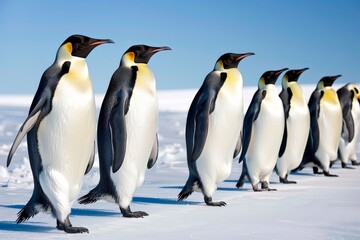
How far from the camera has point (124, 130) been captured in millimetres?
4664

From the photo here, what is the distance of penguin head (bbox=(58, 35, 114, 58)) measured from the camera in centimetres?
Result: 445

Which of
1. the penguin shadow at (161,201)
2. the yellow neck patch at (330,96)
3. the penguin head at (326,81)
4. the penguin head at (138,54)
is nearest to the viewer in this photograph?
the penguin head at (138,54)

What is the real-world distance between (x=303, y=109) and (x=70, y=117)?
14.3 ft

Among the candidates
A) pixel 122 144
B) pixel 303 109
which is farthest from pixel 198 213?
pixel 303 109

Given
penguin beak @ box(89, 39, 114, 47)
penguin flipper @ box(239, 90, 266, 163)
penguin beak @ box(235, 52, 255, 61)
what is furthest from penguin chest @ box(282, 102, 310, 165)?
penguin beak @ box(89, 39, 114, 47)

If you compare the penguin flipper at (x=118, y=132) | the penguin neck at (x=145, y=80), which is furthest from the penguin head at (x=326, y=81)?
the penguin flipper at (x=118, y=132)

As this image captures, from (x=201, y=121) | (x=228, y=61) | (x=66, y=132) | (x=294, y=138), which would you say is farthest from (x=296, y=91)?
(x=66, y=132)

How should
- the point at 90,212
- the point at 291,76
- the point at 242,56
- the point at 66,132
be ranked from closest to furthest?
the point at 66,132
the point at 90,212
the point at 242,56
the point at 291,76

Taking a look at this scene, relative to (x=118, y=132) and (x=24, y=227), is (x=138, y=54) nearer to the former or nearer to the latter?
(x=118, y=132)

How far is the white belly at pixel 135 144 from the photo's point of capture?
482 cm

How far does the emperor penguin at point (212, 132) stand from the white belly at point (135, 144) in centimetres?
77

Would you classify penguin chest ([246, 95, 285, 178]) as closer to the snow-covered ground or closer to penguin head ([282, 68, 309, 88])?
the snow-covered ground

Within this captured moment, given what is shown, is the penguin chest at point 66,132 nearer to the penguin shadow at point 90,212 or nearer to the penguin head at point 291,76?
the penguin shadow at point 90,212

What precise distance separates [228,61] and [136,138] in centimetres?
158
